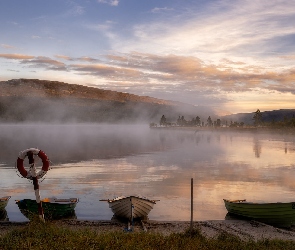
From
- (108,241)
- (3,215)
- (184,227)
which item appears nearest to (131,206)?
(184,227)

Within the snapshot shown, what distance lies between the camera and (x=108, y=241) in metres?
16.3

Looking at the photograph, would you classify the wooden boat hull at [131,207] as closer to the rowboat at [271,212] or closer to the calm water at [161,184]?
the calm water at [161,184]

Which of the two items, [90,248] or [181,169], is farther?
[181,169]

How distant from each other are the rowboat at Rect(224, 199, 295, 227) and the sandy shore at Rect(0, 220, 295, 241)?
1.97 ft

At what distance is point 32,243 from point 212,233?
35.7ft

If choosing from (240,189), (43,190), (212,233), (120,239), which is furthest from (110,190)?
(120,239)

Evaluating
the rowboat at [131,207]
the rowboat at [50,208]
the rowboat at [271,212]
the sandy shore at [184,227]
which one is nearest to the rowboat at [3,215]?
the rowboat at [50,208]

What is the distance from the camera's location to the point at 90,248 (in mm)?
15164

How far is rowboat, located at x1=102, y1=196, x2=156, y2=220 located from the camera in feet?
79.8

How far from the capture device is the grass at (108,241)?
15719 mm

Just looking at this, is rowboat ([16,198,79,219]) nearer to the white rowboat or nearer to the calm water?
the calm water

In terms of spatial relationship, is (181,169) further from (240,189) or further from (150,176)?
(240,189)

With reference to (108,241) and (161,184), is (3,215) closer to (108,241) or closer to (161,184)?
(108,241)

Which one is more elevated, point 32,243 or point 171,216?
point 32,243
